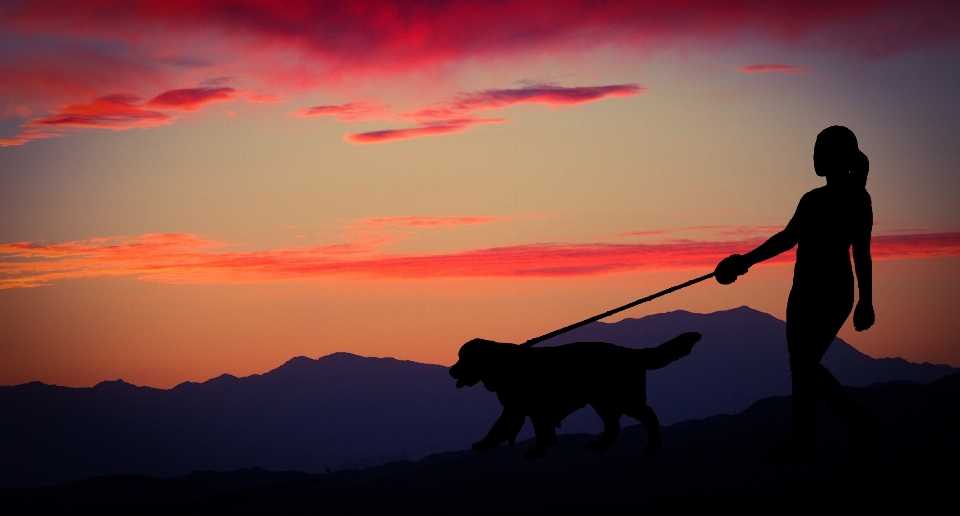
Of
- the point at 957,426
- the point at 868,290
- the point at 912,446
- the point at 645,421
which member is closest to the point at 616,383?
the point at 645,421

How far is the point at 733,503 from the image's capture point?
10000 millimetres

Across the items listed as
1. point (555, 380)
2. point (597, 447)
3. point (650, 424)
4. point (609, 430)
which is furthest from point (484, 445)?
point (650, 424)

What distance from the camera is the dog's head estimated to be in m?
10.7

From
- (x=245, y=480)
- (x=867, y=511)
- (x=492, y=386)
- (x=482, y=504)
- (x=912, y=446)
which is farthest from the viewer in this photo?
(x=245, y=480)

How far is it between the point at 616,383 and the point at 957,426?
6.66 metres

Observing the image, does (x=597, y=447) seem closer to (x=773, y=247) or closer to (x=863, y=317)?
(x=773, y=247)

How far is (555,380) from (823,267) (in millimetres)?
3094

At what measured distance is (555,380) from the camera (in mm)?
10852

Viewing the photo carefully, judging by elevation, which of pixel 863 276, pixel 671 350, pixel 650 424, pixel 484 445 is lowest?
pixel 484 445

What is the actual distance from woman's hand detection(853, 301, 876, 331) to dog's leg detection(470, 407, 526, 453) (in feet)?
11.8

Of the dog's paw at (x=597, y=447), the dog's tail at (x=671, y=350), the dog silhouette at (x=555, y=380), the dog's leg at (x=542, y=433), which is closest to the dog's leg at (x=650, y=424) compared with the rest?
the dog silhouette at (x=555, y=380)

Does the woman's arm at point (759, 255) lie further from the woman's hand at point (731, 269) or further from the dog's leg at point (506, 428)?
the dog's leg at point (506, 428)

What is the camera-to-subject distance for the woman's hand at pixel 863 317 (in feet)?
31.3

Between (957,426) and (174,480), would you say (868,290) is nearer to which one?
(957,426)
